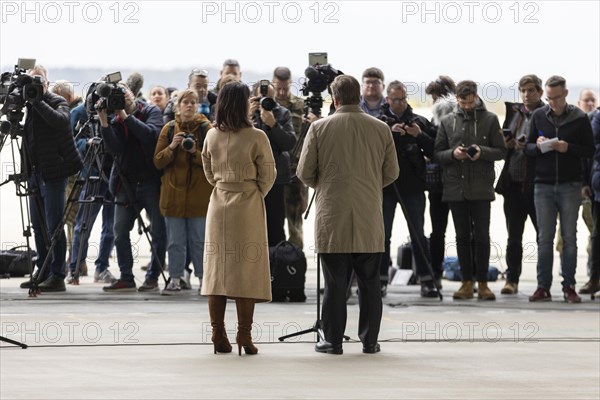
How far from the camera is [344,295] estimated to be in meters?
8.58

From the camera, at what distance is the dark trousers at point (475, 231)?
11727mm

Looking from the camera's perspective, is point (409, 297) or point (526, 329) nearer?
point (526, 329)

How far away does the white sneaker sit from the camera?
11.8 metres

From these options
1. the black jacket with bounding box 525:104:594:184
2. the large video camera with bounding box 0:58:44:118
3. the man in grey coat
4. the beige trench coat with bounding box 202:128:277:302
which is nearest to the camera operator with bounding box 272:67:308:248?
the black jacket with bounding box 525:104:594:184

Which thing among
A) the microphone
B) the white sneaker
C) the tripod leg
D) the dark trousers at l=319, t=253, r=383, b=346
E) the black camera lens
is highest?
the microphone

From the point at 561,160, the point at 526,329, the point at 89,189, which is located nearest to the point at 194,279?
the point at 89,189

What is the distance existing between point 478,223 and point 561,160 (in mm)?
847

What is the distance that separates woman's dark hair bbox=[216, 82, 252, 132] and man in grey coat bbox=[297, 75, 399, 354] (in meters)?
0.49

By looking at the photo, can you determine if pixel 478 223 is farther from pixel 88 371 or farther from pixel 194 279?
pixel 88 371

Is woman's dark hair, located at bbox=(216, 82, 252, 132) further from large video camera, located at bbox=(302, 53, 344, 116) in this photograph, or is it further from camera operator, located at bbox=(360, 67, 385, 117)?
camera operator, located at bbox=(360, 67, 385, 117)

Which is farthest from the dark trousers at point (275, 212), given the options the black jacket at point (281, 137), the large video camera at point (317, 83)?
the large video camera at point (317, 83)

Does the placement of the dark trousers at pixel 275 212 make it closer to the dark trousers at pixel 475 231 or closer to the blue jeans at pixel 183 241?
the blue jeans at pixel 183 241

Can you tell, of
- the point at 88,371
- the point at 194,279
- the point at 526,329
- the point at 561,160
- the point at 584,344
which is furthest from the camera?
the point at 194,279

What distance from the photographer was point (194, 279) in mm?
14102
